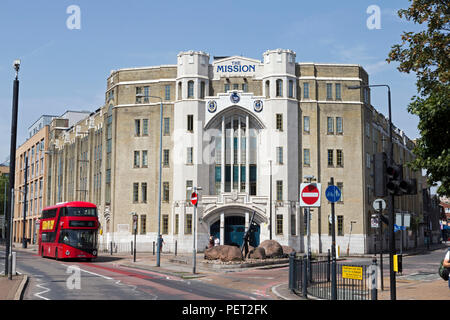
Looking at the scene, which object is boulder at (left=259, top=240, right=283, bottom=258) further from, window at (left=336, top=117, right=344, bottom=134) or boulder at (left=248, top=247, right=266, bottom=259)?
window at (left=336, top=117, right=344, bottom=134)

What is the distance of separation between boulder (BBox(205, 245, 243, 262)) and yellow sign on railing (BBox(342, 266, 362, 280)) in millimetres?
18865

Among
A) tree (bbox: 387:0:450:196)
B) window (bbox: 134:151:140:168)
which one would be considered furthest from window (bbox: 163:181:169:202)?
tree (bbox: 387:0:450:196)

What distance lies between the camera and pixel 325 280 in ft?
60.8

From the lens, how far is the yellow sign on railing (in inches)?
638

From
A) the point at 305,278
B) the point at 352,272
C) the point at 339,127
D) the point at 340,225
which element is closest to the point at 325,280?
the point at 305,278

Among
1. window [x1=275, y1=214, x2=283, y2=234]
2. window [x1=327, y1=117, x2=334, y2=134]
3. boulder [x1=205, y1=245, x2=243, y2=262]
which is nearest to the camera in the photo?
boulder [x1=205, y1=245, x2=243, y2=262]

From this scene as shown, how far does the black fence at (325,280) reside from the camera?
17.0 metres

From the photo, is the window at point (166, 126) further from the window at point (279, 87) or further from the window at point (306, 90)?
the window at point (306, 90)

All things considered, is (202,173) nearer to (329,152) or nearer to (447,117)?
(329,152)

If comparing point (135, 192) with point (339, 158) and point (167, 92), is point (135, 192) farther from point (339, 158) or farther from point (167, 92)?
point (339, 158)

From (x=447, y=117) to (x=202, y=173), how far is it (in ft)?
122

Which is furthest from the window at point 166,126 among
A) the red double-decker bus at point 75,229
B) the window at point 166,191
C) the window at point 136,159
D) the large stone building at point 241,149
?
the red double-decker bus at point 75,229

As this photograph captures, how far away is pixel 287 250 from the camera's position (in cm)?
4197

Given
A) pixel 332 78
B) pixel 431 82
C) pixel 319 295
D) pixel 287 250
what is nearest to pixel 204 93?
pixel 332 78
